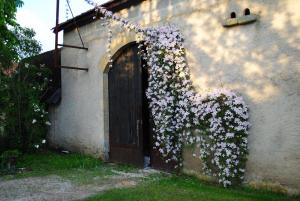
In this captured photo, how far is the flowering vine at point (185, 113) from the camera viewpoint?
624 cm

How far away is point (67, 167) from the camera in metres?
8.65

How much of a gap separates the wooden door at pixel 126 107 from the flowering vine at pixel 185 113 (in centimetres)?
69

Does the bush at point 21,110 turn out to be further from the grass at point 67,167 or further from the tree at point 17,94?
the grass at point 67,167

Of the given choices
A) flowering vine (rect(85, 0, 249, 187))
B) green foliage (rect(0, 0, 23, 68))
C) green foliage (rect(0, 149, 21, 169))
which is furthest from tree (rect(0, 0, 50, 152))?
flowering vine (rect(85, 0, 249, 187))

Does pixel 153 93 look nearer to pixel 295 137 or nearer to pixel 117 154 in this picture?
pixel 117 154

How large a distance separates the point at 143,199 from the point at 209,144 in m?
1.68

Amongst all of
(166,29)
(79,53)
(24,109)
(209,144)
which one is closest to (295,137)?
(209,144)

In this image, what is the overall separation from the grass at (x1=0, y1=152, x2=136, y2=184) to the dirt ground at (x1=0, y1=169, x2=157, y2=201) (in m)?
0.28

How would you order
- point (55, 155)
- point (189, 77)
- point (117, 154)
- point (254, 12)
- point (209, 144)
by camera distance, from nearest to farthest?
point (254, 12) → point (209, 144) → point (189, 77) → point (117, 154) → point (55, 155)

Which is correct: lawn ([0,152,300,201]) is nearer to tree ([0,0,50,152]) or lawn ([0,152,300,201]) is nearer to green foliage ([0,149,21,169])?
green foliage ([0,149,21,169])

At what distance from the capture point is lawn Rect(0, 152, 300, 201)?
5.67m

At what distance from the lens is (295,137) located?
5660 millimetres

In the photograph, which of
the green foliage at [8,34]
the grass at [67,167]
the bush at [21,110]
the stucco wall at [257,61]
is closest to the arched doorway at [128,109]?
the grass at [67,167]

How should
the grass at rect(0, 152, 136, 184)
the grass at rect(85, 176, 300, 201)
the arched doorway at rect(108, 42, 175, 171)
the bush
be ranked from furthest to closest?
the bush < the arched doorway at rect(108, 42, 175, 171) < the grass at rect(0, 152, 136, 184) < the grass at rect(85, 176, 300, 201)
